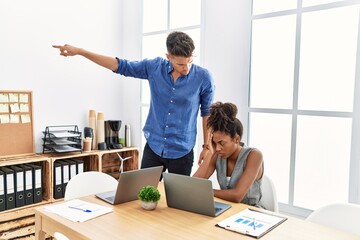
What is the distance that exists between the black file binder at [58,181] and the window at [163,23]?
3.20 feet

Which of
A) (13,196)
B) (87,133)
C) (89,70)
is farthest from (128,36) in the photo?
(13,196)

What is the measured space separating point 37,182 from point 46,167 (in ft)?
0.48

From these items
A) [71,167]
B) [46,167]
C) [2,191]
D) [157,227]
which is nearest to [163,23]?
[71,167]

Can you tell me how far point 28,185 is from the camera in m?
2.94

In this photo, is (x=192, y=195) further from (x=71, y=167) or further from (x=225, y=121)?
(x=71, y=167)

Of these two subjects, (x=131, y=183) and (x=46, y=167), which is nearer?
(x=131, y=183)

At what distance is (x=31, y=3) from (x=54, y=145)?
1.31m

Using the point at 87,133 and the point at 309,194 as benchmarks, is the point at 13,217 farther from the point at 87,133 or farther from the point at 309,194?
the point at 309,194

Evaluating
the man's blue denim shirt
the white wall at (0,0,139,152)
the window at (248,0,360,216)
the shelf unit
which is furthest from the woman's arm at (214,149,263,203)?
the white wall at (0,0,139,152)

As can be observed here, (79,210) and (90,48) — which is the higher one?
(90,48)

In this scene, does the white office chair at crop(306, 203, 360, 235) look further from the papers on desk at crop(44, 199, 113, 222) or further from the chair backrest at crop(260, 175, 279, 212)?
the papers on desk at crop(44, 199, 113, 222)

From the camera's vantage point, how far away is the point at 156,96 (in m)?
2.33

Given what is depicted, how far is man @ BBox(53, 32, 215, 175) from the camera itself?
2.27 m

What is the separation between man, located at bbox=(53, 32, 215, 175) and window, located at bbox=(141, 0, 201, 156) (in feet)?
3.00
